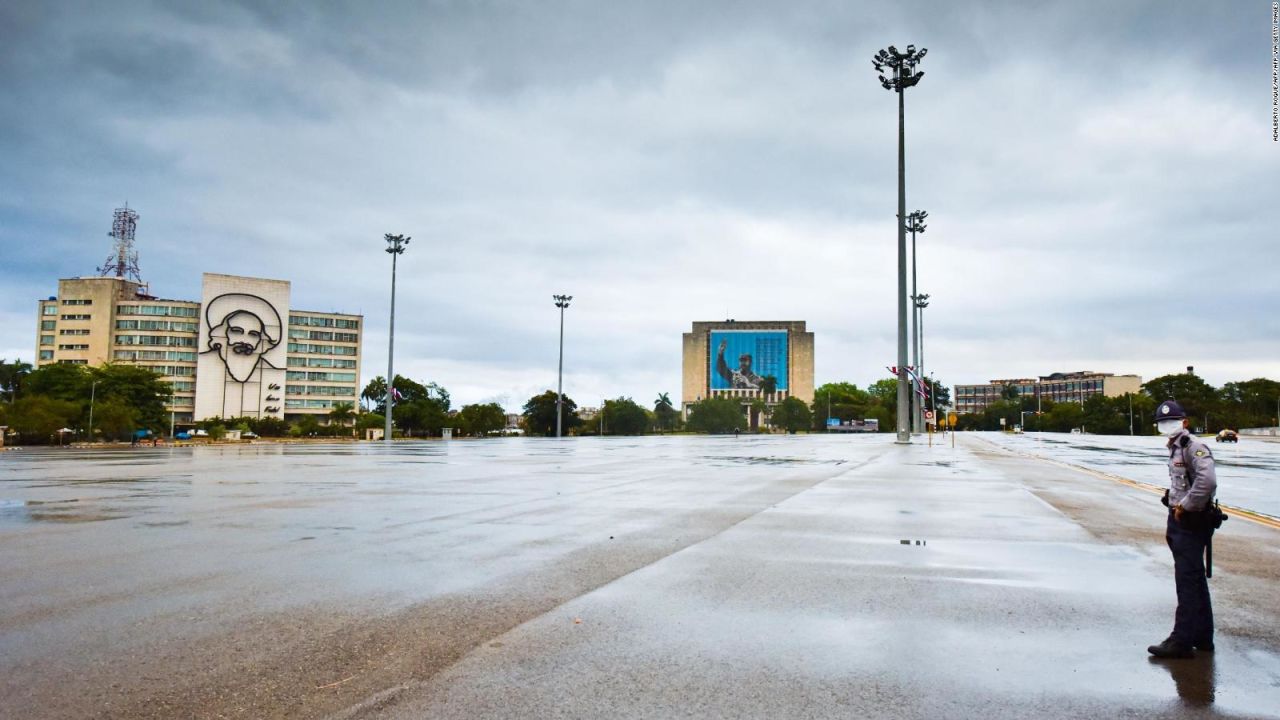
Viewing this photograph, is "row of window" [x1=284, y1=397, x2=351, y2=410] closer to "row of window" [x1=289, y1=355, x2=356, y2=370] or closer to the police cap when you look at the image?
"row of window" [x1=289, y1=355, x2=356, y2=370]

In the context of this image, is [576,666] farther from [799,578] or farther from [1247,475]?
[1247,475]

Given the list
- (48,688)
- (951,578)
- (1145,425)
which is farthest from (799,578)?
(1145,425)

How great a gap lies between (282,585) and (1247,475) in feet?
87.5

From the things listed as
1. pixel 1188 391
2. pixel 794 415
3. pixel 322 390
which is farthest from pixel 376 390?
pixel 1188 391

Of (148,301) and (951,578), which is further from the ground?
(148,301)

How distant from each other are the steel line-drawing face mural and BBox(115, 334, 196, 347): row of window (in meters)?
10.5

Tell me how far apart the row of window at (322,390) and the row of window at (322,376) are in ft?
4.44

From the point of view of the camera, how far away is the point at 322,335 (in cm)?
16000

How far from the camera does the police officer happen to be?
206 inches

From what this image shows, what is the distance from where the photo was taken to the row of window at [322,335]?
158 meters

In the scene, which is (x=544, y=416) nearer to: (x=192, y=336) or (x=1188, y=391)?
(x=192, y=336)

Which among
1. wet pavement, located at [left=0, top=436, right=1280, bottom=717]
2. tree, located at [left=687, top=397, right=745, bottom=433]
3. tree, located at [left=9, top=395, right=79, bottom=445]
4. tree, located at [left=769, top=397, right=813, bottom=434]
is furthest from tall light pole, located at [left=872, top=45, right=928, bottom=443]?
tree, located at [left=769, top=397, right=813, bottom=434]

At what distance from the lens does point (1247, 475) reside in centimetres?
2400

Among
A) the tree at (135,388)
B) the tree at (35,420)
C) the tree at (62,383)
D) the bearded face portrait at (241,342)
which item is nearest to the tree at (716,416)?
Answer: the bearded face portrait at (241,342)
